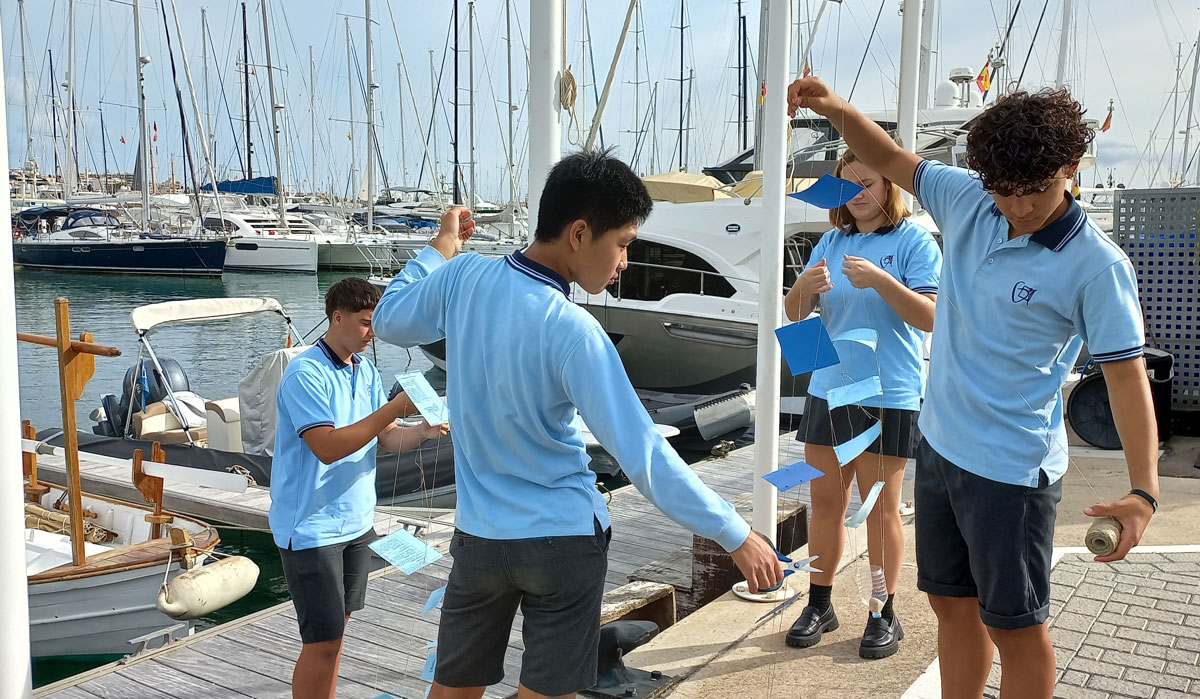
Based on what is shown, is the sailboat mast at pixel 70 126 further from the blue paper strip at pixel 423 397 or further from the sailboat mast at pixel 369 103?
the blue paper strip at pixel 423 397

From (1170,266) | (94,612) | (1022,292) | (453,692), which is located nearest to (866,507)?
(1022,292)

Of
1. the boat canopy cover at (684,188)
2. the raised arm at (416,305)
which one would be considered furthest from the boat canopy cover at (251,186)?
the raised arm at (416,305)

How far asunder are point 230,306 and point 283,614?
5.10 meters

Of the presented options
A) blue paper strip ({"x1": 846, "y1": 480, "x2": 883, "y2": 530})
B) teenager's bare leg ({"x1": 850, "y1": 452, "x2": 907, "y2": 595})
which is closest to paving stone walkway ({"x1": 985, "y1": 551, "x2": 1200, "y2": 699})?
teenager's bare leg ({"x1": 850, "y1": 452, "x2": 907, "y2": 595})

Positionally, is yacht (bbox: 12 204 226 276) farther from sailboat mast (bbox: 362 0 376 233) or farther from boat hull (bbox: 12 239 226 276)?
sailboat mast (bbox: 362 0 376 233)

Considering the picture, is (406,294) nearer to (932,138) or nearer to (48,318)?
(932,138)

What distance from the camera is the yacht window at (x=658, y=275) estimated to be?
13.0 meters

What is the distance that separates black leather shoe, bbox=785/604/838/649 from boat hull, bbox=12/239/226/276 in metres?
39.3

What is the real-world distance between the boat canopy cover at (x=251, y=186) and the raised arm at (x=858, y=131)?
44.0 metres

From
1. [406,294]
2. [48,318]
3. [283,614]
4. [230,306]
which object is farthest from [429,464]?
[48,318]

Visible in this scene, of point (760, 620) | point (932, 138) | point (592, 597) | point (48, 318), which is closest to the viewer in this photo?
point (592, 597)

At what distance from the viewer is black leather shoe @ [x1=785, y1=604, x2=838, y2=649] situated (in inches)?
136

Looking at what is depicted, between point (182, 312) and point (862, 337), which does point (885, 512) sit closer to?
point (862, 337)

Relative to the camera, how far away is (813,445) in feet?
11.1
